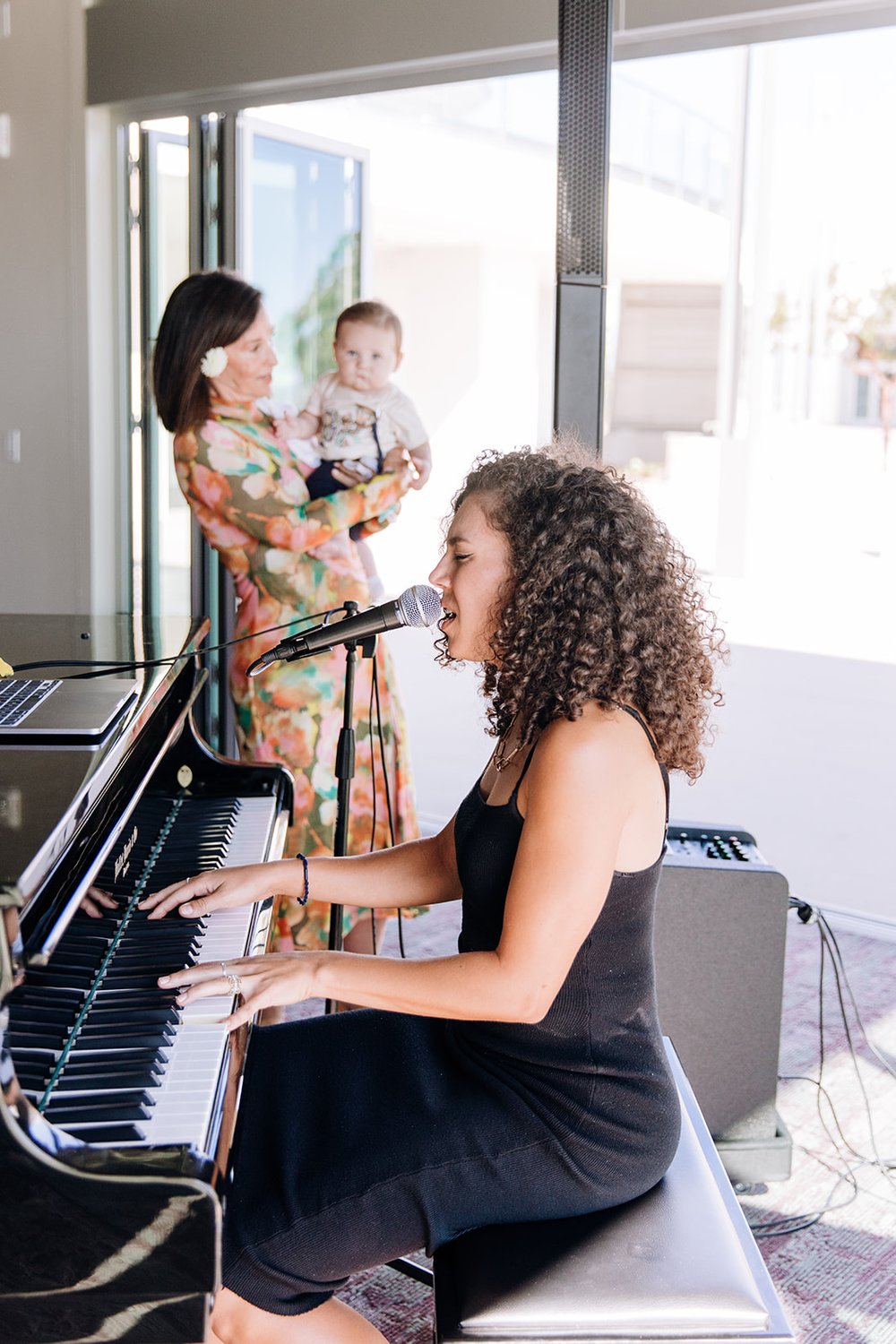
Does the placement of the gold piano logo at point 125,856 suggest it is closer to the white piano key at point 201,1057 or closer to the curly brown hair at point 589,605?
the white piano key at point 201,1057

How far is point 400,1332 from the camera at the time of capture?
2105 mm

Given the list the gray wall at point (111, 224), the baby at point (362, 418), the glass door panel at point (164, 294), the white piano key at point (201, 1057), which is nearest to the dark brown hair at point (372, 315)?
the baby at point (362, 418)

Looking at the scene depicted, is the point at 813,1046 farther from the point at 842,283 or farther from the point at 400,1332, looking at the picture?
the point at 842,283

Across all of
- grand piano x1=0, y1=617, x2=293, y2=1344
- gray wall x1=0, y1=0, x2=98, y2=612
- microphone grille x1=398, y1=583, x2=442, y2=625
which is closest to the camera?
grand piano x1=0, y1=617, x2=293, y2=1344

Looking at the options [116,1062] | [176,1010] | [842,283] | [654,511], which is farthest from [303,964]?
[842,283]

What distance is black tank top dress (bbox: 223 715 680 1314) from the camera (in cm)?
147

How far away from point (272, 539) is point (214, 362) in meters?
0.44

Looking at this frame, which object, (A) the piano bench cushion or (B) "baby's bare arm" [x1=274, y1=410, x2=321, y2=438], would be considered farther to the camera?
(B) "baby's bare arm" [x1=274, y1=410, x2=321, y2=438]

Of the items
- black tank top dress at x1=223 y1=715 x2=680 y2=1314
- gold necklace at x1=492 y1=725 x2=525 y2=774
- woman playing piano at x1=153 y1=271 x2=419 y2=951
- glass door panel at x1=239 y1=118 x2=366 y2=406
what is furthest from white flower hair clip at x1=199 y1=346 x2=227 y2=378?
black tank top dress at x1=223 y1=715 x2=680 y2=1314

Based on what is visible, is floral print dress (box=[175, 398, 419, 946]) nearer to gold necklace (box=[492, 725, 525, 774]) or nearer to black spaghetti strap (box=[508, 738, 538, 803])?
gold necklace (box=[492, 725, 525, 774])

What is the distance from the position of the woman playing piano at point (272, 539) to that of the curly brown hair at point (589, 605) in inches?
57.8

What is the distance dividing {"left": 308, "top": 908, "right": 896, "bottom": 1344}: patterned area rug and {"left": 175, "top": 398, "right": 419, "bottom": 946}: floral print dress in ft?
1.70

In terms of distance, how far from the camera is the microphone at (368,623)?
1.86 metres

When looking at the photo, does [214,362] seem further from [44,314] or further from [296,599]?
[44,314]
